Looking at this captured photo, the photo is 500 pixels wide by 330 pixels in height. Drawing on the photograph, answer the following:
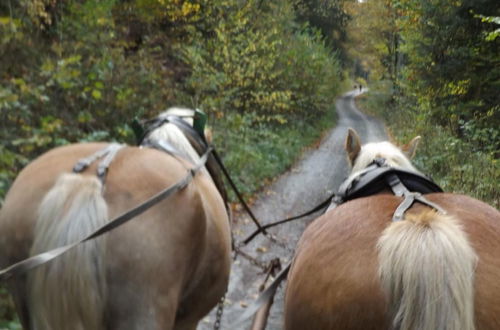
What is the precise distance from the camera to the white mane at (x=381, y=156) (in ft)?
11.1

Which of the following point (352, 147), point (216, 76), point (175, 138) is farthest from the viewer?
point (216, 76)

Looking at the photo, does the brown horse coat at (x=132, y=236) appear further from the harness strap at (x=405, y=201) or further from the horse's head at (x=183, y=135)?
the harness strap at (x=405, y=201)

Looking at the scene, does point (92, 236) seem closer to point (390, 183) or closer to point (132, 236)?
point (132, 236)

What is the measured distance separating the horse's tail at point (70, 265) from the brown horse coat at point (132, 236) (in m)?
0.02

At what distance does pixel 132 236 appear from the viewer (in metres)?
2.19

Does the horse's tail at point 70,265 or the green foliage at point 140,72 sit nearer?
the horse's tail at point 70,265

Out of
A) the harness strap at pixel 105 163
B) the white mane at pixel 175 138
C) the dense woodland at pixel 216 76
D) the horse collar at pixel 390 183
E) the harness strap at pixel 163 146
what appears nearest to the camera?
the harness strap at pixel 105 163

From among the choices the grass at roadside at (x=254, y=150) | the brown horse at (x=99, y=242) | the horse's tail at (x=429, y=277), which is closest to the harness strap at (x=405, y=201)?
the horse's tail at (x=429, y=277)

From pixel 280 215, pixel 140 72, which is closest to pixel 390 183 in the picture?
pixel 280 215

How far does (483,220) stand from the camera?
6.99ft

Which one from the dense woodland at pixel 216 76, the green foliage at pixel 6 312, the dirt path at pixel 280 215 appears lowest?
the dirt path at pixel 280 215

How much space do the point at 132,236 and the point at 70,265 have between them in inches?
11.9

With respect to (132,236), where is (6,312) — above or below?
below

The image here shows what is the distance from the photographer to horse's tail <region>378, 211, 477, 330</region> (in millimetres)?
1688
